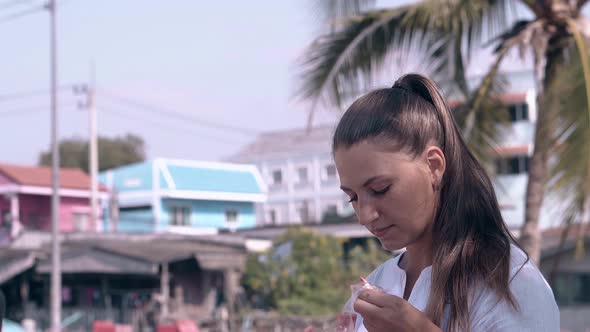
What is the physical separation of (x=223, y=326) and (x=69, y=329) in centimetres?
657

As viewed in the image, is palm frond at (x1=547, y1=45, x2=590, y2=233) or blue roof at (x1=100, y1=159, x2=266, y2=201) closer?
palm frond at (x1=547, y1=45, x2=590, y2=233)

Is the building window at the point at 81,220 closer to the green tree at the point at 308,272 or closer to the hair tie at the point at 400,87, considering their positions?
the green tree at the point at 308,272

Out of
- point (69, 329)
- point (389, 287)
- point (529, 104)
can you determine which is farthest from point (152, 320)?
point (389, 287)

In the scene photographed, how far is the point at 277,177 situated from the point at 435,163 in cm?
4238

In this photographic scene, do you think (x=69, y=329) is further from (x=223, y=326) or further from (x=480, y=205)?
(x=480, y=205)

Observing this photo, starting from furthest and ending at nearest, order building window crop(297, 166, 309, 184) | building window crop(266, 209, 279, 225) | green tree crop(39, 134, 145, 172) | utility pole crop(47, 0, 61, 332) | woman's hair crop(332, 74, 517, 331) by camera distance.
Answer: green tree crop(39, 134, 145, 172) < building window crop(266, 209, 279, 225) < building window crop(297, 166, 309, 184) < utility pole crop(47, 0, 61, 332) < woman's hair crop(332, 74, 517, 331)

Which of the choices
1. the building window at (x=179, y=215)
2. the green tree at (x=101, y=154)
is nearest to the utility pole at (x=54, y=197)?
the building window at (x=179, y=215)

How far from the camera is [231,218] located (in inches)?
1598

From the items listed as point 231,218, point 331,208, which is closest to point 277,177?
point 231,218

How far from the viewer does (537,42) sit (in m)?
7.98

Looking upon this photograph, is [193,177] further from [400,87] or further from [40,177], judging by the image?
[400,87]

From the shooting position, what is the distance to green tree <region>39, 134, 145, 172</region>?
60.2 m

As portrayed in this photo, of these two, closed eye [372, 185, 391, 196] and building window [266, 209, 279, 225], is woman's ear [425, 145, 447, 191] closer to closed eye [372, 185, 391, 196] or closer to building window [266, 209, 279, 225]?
closed eye [372, 185, 391, 196]

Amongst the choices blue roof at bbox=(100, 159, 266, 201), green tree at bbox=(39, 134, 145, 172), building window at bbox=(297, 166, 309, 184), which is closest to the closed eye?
blue roof at bbox=(100, 159, 266, 201)
